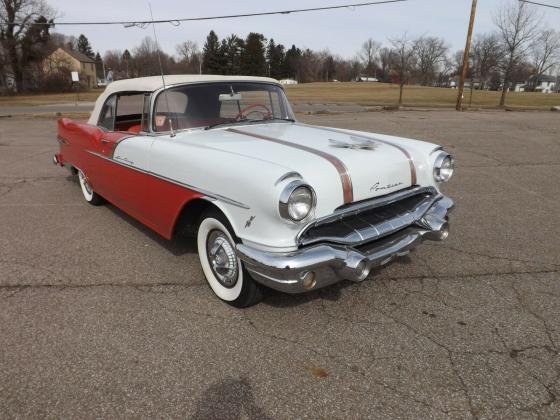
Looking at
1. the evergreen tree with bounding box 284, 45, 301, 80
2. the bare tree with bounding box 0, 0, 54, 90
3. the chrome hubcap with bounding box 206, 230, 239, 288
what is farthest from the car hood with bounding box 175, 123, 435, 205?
the evergreen tree with bounding box 284, 45, 301, 80

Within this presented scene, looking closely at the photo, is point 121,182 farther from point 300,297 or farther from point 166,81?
point 300,297

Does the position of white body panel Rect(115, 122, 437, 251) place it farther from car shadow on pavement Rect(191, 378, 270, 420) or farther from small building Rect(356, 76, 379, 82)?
small building Rect(356, 76, 379, 82)

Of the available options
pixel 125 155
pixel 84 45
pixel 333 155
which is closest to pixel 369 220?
pixel 333 155

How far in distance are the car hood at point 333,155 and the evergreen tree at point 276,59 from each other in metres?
82.4

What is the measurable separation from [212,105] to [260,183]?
5.21 ft

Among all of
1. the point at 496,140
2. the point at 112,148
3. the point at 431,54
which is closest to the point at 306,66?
the point at 431,54

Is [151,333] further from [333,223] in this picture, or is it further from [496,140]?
[496,140]

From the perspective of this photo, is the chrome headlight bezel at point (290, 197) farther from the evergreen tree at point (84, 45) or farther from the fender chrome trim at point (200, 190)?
the evergreen tree at point (84, 45)

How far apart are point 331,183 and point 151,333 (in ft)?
4.71

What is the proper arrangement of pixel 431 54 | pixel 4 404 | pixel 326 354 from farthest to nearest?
pixel 431 54 < pixel 326 354 < pixel 4 404

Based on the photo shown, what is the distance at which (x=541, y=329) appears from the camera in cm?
259

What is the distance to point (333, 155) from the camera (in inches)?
109

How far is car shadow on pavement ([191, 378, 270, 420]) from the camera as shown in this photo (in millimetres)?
1976

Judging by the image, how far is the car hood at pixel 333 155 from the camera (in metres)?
2.58
